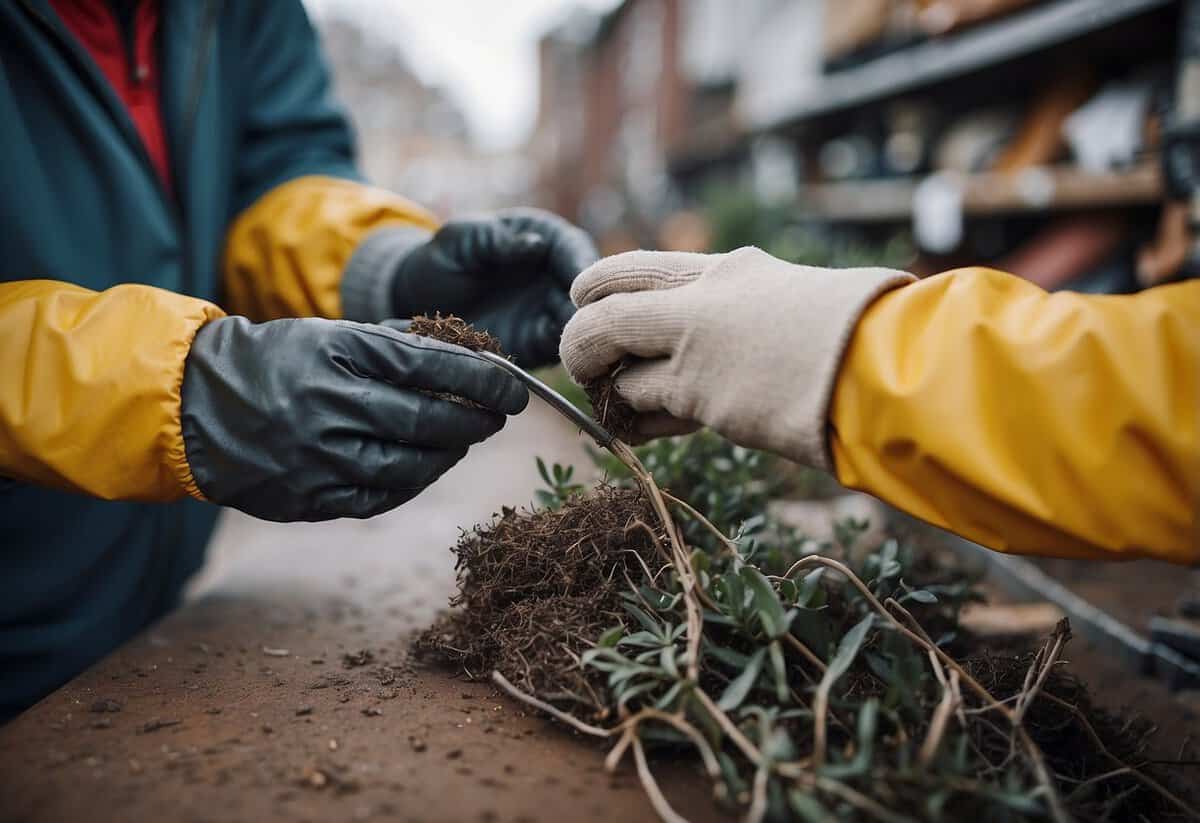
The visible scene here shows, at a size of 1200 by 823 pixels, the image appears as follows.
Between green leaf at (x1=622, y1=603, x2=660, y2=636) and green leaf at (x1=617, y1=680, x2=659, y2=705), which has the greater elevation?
green leaf at (x1=622, y1=603, x2=660, y2=636)

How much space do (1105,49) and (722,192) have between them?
2826 mm

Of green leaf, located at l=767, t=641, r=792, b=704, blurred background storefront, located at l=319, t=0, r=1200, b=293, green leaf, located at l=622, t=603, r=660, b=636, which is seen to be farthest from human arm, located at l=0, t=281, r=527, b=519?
blurred background storefront, located at l=319, t=0, r=1200, b=293

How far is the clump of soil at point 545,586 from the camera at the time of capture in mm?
1190

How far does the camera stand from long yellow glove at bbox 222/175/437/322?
204cm

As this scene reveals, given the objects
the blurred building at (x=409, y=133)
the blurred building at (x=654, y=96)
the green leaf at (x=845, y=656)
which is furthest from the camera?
the blurred building at (x=409, y=133)

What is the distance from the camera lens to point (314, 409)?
1249 millimetres

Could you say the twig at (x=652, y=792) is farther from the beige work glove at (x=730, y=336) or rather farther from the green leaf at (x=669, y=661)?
the beige work glove at (x=730, y=336)

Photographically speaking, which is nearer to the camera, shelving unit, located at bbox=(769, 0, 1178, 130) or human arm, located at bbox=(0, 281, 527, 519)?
human arm, located at bbox=(0, 281, 527, 519)

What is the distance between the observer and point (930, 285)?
1088 mm

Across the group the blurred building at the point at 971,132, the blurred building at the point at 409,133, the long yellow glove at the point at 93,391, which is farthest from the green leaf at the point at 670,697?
the blurred building at the point at 409,133

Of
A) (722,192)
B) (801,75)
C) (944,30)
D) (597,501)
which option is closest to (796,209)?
(722,192)

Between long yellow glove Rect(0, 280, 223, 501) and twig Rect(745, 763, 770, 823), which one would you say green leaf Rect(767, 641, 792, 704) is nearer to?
twig Rect(745, 763, 770, 823)

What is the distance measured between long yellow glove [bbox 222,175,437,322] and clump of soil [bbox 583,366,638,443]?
0.99m

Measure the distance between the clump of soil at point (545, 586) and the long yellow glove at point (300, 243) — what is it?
3.24 ft
